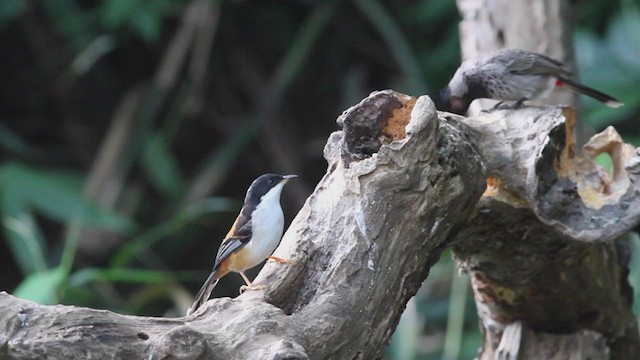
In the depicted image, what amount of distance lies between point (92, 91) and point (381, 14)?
2248 mm

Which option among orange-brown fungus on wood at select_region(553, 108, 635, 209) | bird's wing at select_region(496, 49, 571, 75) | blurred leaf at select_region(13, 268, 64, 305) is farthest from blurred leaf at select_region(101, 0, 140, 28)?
orange-brown fungus on wood at select_region(553, 108, 635, 209)

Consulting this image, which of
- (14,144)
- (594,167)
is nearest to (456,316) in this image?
(594,167)

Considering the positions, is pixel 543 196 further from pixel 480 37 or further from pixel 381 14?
pixel 381 14

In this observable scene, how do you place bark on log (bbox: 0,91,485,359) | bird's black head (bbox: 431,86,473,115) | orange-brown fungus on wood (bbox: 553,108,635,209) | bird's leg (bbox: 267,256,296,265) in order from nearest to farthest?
bark on log (bbox: 0,91,485,359)
bird's leg (bbox: 267,256,296,265)
orange-brown fungus on wood (bbox: 553,108,635,209)
bird's black head (bbox: 431,86,473,115)

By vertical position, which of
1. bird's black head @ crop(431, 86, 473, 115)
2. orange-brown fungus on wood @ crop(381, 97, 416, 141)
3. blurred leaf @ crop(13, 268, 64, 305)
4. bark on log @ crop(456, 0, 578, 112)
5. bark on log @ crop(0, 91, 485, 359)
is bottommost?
bark on log @ crop(0, 91, 485, 359)

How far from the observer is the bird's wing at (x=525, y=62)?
13.8ft

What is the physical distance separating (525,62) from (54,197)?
11.6 ft

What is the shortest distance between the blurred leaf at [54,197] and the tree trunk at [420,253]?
3.21 metres

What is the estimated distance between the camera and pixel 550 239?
11.5 feet

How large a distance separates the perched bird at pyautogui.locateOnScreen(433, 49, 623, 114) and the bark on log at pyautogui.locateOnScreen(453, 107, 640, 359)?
1.93 ft

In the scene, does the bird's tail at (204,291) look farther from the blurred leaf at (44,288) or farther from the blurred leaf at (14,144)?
the blurred leaf at (14,144)

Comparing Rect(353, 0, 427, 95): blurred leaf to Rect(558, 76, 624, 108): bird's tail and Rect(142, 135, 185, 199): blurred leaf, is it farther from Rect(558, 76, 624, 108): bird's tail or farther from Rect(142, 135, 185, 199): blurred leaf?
Rect(558, 76, 624, 108): bird's tail

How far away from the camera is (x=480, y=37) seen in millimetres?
5023

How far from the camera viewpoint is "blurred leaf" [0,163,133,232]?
6.52 m
